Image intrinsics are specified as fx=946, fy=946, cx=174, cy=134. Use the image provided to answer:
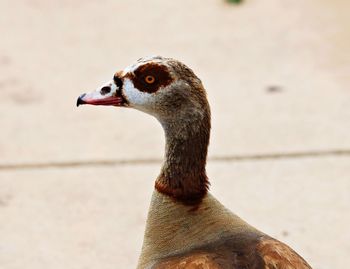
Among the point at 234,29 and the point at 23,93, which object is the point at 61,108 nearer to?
the point at 23,93

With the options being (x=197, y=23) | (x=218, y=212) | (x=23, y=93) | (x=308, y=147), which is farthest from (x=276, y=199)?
(x=197, y=23)

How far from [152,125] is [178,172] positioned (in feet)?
7.89

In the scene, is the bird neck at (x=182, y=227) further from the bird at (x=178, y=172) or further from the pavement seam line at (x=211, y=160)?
the pavement seam line at (x=211, y=160)

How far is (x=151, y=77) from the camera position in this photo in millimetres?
3389

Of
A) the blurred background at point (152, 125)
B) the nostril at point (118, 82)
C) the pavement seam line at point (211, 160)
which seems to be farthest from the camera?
the pavement seam line at point (211, 160)

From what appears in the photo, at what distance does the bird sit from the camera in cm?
334

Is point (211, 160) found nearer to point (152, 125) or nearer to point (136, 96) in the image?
point (152, 125)

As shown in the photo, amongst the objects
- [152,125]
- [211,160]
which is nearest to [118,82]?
[211,160]

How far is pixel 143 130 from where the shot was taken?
582 centimetres

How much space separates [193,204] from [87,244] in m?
1.35

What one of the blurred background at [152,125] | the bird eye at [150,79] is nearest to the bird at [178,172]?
the bird eye at [150,79]

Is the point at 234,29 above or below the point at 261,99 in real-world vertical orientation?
above

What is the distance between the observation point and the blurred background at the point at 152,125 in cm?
480

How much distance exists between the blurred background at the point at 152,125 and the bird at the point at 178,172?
1.12m
